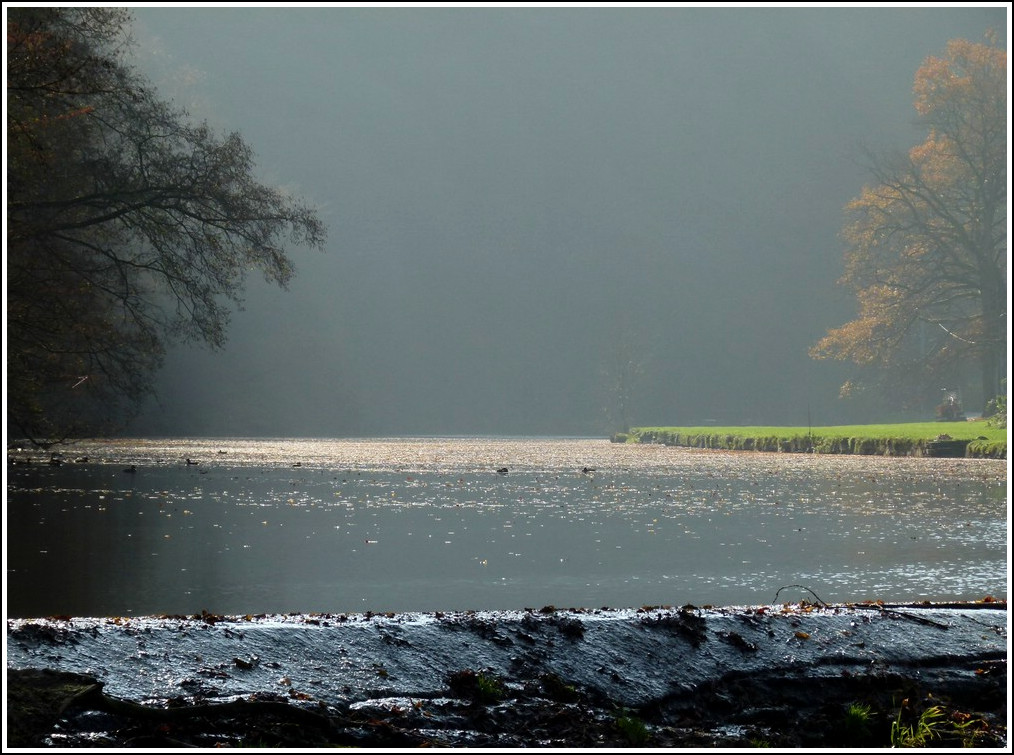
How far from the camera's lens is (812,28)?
121812mm

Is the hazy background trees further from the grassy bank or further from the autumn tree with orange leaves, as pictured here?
the autumn tree with orange leaves

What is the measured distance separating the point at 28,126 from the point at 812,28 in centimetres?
12400

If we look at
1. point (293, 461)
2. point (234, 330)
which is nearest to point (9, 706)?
point (293, 461)

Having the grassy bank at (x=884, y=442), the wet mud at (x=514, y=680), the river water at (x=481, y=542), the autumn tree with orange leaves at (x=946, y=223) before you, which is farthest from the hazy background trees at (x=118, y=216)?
the autumn tree with orange leaves at (x=946, y=223)

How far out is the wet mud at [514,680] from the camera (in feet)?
14.8

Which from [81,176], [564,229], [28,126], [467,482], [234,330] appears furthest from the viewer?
[564,229]

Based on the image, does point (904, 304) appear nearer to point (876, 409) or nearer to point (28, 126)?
point (876, 409)

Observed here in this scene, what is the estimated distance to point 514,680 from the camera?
5227mm

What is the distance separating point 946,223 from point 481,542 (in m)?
46.1

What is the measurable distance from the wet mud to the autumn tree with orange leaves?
44.7 metres

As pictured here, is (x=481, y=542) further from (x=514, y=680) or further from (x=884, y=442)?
(x=884, y=442)

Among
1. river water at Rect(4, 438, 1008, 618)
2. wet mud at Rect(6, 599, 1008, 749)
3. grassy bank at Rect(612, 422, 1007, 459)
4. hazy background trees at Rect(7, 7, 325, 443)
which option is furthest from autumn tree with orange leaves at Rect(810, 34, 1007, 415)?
wet mud at Rect(6, 599, 1008, 749)

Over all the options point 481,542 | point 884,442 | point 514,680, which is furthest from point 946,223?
point 514,680

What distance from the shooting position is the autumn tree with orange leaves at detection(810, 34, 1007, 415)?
48.7 meters
